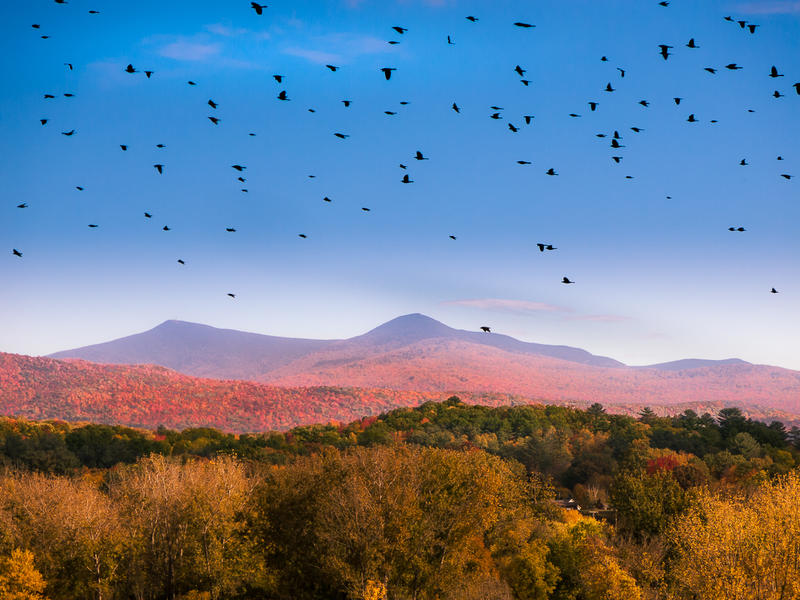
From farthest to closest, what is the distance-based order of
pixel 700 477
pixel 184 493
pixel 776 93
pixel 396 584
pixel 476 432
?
pixel 476 432 → pixel 700 477 → pixel 184 493 → pixel 396 584 → pixel 776 93

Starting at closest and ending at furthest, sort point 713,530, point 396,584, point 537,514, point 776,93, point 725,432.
Result: point 776,93, point 713,530, point 396,584, point 537,514, point 725,432

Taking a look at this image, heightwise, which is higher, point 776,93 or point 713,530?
point 776,93

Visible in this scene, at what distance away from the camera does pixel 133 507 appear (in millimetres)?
45250

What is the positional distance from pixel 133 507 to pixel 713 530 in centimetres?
4311

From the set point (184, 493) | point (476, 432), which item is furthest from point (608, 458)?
Result: point (184, 493)

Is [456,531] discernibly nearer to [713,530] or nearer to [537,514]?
[713,530]

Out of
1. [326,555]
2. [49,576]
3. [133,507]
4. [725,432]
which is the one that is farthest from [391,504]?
[725,432]

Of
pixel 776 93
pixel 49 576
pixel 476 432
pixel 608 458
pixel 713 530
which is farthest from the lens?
pixel 476 432

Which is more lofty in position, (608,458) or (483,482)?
(483,482)

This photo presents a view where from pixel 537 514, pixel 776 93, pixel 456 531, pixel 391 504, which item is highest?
pixel 776 93

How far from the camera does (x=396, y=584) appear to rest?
137ft

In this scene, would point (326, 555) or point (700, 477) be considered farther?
point (700, 477)

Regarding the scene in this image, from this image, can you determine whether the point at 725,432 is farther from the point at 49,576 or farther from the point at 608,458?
the point at 49,576

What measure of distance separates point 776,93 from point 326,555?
40.6 metres
